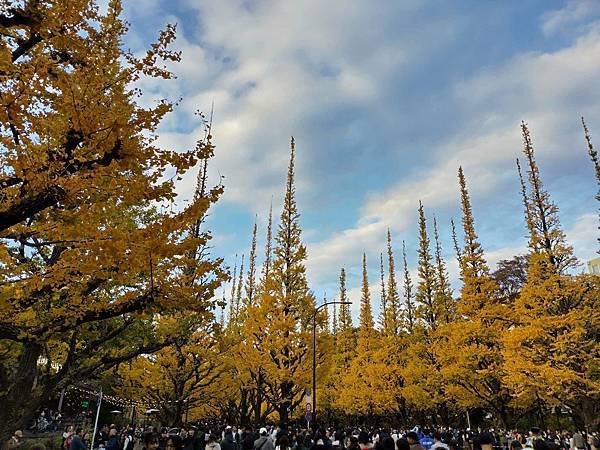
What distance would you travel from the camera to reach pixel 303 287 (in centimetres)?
2266

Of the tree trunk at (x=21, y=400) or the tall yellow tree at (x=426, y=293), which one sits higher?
the tall yellow tree at (x=426, y=293)

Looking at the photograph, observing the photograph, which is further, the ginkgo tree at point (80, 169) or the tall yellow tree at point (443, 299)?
the tall yellow tree at point (443, 299)

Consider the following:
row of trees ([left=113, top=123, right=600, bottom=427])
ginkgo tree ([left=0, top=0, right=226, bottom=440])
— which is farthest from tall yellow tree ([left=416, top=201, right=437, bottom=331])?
ginkgo tree ([left=0, top=0, right=226, bottom=440])

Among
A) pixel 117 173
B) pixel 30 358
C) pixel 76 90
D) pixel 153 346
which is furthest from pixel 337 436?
pixel 76 90

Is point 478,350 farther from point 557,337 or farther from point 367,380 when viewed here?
point 367,380

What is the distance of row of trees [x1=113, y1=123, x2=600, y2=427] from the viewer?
1703 centimetres

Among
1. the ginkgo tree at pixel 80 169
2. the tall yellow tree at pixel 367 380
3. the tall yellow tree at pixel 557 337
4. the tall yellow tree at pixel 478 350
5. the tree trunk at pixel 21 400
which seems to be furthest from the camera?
the tall yellow tree at pixel 367 380

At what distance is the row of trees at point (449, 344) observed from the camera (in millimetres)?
17031

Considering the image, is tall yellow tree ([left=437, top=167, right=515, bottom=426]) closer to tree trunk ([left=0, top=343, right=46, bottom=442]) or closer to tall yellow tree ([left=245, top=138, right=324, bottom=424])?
tall yellow tree ([left=245, top=138, right=324, bottom=424])

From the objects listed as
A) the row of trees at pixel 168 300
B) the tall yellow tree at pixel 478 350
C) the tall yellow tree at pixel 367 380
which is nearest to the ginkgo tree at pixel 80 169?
the row of trees at pixel 168 300

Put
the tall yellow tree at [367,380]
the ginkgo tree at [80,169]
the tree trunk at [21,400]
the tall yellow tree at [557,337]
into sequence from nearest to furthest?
1. the ginkgo tree at [80,169]
2. the tree trunk at [21,400]
3. the tall yellow tree at [557,337]
4. the tall yellow tree at [367,380]

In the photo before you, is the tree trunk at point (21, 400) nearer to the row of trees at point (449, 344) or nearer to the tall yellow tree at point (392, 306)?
the row of trees at point (449, 344)

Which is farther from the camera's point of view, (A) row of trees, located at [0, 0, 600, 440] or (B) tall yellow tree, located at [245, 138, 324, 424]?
(B) tall yellow tree, located at [245, 138, 324, 424]

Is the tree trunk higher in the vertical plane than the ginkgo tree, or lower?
lower
